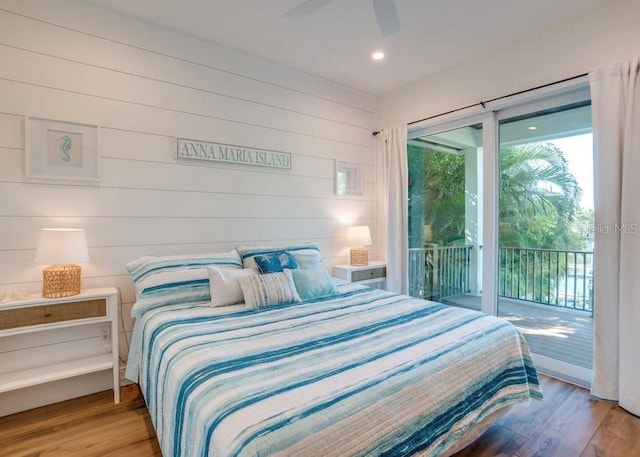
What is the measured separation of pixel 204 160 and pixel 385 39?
1.85 metres

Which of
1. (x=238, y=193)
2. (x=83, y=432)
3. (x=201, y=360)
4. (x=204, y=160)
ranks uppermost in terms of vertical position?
(x=204, y=160)

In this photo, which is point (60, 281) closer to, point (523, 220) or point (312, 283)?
point (312, 283)

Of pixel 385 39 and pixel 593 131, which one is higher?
pixel 385 39

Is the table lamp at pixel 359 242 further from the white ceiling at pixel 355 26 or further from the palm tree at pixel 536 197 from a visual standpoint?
the white ceiling at pixel 355 26

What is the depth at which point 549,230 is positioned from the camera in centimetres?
276

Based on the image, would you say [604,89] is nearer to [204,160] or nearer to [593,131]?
[593,131]

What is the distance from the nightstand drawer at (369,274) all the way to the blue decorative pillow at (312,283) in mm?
999

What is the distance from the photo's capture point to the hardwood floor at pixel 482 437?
1.79 metres

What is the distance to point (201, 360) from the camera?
1384 mm

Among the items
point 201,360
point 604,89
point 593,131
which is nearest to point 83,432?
point 201,360

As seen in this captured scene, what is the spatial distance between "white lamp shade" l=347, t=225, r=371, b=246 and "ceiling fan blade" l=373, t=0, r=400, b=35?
6.67 ft

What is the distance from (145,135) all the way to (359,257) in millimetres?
2360

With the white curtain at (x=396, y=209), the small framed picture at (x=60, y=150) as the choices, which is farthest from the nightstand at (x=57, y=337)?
the white curtain at (x=396, y=209)

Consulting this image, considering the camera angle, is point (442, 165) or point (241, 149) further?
point (442, 165)
